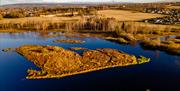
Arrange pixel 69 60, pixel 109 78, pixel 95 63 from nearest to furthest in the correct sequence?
1. pixel 109 78
2. pixel 95 63
3. pixel 69 60

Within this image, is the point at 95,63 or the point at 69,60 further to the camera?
the point at 69,60

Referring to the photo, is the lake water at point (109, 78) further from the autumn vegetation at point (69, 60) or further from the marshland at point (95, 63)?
the autumn vegetation at point (69, 60)

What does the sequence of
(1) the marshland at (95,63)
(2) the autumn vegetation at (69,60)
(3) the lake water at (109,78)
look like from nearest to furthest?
(3) the lake water at (109,78) → (1) the marshland at (95,63) → (2) the autumn vegetation at (69,60)

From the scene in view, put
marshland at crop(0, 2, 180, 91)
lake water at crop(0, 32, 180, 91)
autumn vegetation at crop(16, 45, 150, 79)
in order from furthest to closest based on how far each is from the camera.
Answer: autumn vegetation at crop(16, 45, 150, 79) → marshland at crop(0, 2, 180, 91) → lake water at crop(0, 32, 180, 91)

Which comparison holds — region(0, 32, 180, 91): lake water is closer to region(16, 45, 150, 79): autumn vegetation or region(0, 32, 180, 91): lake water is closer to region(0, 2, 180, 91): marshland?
region(0, 2, 180, 91): marshland

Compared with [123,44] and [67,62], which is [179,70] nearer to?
[67,62]

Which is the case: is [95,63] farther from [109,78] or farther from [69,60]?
[109,78]

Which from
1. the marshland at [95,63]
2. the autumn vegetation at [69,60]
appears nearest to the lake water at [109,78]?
the marshland at [95,63]

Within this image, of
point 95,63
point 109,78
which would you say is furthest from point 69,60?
point 109,78

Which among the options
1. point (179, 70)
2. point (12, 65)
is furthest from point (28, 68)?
point (179, 70)

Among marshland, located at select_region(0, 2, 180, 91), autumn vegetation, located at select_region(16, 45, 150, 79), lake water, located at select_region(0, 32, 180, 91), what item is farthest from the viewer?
autumn vegetation, located at select_region(16, 45, 150, 79)

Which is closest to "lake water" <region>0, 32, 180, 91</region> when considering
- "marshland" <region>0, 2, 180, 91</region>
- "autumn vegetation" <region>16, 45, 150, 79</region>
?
"marshland" <region>0, 2, 180, 91</region>
